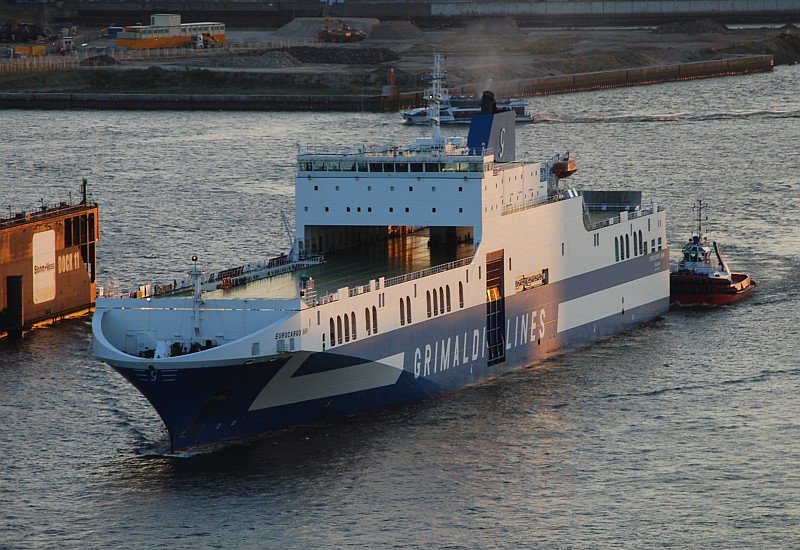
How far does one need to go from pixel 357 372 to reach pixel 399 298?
2.12 m

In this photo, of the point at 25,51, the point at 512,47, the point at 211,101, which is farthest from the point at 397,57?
the point at 25,51

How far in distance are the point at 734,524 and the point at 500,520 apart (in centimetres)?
421

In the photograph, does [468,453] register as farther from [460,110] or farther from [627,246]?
[460,110]

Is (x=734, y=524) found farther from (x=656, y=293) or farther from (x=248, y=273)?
(x=656, y=293)

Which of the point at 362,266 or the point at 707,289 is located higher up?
the point at 362,266

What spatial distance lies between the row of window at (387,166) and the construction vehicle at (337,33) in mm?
101649

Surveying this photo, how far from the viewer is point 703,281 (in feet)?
170

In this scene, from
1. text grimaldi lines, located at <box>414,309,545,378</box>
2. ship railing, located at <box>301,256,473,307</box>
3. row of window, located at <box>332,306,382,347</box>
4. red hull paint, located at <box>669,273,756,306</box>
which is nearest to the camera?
ship railing, located at <box>301,256,473,307</box>

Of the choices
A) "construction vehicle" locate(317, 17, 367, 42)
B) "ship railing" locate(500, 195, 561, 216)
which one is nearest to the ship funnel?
"ship railing" locate(500, 195, 561, 216)

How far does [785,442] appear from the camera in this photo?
37188mm

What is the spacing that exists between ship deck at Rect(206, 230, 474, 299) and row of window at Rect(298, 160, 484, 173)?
219cm

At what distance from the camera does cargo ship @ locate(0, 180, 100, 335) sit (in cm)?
4797

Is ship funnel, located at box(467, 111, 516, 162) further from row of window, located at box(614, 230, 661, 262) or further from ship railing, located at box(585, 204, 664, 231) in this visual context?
row of window, located at box(614, 230, 661, 262)

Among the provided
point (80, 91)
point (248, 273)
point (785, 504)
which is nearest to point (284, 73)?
point (80, 91)
